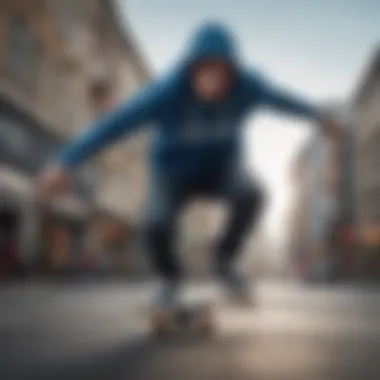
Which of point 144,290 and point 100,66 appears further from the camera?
point 144,290

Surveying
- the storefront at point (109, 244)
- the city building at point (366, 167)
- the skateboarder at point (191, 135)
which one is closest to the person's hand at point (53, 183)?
the skateboarder at point (191, 135)

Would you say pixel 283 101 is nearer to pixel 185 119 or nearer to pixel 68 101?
pixel 185 119

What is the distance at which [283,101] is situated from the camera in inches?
36.9

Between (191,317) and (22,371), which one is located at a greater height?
(191,317)

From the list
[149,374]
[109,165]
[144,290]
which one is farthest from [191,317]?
[144,290]

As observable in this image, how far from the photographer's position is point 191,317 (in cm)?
94

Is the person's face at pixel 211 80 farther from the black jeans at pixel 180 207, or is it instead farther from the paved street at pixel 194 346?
the paved street at pixel 194 346

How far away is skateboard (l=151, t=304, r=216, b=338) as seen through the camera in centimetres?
91

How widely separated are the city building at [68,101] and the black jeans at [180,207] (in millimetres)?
167

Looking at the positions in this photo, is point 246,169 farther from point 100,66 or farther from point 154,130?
point 100,66

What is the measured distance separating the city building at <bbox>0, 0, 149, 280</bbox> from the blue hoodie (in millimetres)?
77

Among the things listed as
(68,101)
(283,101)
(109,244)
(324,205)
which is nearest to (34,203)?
(109,244)

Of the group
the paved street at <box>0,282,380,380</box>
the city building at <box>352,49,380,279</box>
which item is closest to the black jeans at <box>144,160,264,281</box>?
the paved street at <box>0,282,380,380</box>

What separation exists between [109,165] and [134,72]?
0.37 m
